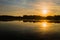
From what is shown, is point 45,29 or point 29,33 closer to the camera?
point 29,33

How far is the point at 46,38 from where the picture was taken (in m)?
20.7

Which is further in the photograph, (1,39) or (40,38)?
(40,38)

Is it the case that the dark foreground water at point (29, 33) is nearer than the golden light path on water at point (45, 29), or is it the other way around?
the dark foreground water at point (29, 33)

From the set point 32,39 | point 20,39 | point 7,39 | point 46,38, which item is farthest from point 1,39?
point 46,38

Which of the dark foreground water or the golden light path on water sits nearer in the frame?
the dark foreground water

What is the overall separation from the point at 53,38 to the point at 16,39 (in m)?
4.27

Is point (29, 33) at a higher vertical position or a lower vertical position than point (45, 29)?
higher

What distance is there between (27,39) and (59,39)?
3.50 metres

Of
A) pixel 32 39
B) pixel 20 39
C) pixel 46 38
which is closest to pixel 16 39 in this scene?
pixel 20 39

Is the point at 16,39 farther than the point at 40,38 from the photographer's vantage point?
No

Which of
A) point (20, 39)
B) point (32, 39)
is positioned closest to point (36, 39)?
point (32, 39)

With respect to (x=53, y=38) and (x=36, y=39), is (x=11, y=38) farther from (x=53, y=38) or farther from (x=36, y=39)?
(x=53, y=38)

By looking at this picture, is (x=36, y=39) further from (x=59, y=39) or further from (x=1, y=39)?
(x=1, y=39)

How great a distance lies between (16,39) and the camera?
19609 mm
